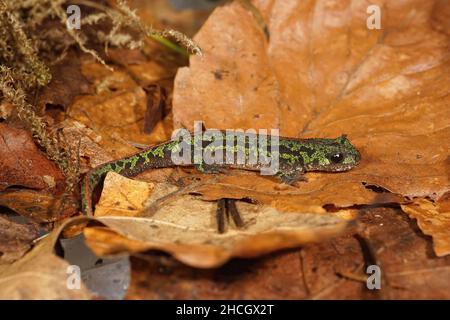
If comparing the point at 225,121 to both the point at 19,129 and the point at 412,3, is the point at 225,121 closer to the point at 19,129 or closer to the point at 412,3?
the point at 19,129

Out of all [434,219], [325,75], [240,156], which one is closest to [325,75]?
[325,75]

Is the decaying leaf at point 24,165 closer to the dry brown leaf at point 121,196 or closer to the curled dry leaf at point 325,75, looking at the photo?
the dry brown leaf at point 121,196

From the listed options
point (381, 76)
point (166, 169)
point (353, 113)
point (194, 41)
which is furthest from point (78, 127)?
point (381, 76)

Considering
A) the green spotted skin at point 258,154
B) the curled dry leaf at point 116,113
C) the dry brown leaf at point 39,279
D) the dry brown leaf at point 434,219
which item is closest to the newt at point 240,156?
the green spotted skin at point 258,154

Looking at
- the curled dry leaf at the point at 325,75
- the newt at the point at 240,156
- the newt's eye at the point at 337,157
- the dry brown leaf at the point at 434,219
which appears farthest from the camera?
the curled dry leaf at the point at 325,75

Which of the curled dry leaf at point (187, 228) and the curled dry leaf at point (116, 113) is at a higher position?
the curled dry leaf at point (116, 113)

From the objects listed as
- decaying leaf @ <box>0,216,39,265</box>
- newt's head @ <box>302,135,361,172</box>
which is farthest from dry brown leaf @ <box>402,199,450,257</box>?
decaying leaf @ <box>0,216,39,265</box>

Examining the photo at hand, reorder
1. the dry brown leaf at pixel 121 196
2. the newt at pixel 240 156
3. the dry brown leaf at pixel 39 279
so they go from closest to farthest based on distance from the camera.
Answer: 1. the dry brown leaf at pixel 39 279
2. the dry brown leaf at pixel 121 196
3. the newt at pixel 240 156
